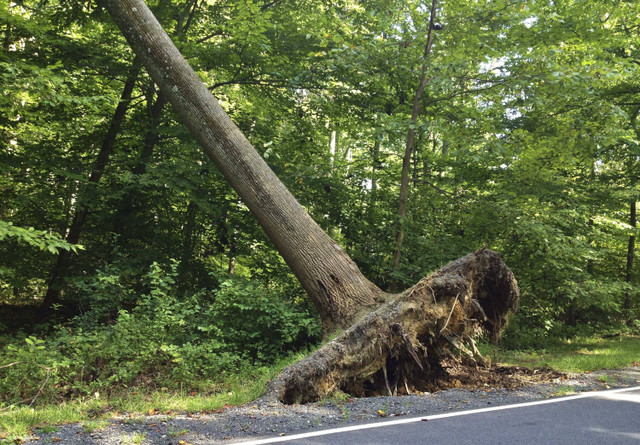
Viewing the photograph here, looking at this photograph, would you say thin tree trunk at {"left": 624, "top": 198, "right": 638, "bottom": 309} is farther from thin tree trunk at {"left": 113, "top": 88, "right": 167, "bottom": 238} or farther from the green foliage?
the green foliage

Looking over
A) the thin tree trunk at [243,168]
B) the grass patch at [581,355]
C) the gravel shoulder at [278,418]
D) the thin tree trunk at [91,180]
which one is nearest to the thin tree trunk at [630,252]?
the grass patch at [581,355]

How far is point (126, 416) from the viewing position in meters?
4.36

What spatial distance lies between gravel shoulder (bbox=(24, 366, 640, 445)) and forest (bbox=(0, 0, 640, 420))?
7.06 feet

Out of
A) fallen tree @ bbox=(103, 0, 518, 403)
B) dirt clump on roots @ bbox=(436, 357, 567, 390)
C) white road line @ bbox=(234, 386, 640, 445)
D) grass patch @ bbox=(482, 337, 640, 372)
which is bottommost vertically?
grass patch @ bbox=(482, 337, 640, 372)

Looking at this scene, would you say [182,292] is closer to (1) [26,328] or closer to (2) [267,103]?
(1) [26,328]

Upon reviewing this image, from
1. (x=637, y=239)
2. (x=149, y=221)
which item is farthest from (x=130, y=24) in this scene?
(x=637, y=239)

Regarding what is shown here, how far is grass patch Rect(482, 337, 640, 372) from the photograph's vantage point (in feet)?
26.7

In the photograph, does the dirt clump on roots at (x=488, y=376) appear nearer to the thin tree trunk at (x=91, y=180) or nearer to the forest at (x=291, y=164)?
the forest at (x=291, y=164)

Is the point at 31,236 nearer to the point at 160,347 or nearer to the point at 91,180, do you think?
the point at 160,347

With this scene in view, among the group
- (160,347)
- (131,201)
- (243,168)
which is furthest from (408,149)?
(131,201)

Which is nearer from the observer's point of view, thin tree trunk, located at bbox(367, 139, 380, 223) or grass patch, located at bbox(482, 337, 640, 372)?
grass patch, located at bbox(482, 337, 640, 372)

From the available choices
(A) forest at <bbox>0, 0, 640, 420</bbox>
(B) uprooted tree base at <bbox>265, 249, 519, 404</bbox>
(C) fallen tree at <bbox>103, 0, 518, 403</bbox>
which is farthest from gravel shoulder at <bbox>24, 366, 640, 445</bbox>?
(A) forest at <bbox>0, 0, 640, 420</bbox>

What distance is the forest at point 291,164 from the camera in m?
8.10

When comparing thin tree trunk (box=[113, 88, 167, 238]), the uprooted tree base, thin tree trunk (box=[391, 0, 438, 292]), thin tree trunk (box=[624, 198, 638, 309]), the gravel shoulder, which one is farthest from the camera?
thin tree trunk (box=[624, 198, 638, 309])
